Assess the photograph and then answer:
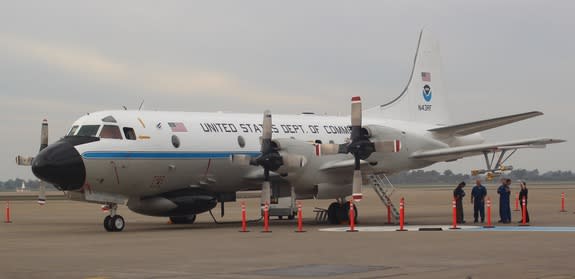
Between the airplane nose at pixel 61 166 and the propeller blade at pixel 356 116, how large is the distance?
26.1 ft

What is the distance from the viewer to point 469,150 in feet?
87.5

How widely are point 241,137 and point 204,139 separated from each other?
5.14 feet

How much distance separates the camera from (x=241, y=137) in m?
Result: 27.1

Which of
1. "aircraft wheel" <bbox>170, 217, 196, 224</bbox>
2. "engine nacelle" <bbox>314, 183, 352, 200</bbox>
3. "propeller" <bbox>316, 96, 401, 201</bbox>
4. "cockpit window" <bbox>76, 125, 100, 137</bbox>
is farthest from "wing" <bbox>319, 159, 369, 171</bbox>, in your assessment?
"cockpit window" <bbox>76, 125, 100, 137</bbox>

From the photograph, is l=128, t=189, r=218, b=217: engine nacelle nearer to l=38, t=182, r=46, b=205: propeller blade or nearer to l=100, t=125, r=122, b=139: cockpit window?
l=100, t=125, r=122, b=139: cockpit window

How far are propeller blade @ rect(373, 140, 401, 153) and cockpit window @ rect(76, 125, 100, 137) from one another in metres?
8.10

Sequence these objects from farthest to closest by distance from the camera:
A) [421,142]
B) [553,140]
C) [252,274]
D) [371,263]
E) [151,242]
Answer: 1. [421,142]
2. [553,140]
3. [151,242]
4. [371,263]
5. [252,274]

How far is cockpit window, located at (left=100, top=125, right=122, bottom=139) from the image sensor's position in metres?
24.2

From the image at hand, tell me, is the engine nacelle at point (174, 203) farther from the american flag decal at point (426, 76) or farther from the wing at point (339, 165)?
the american flag decal at point (426, 76)

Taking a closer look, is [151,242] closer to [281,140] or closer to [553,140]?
[281,140]

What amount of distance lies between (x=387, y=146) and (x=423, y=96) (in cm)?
801

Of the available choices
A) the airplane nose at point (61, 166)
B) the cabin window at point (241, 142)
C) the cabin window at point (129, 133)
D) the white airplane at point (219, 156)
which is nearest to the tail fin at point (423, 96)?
the white airplane at point (219, 156)

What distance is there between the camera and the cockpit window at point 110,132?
79.3ft

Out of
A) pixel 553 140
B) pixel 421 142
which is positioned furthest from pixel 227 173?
pixel 553 140
